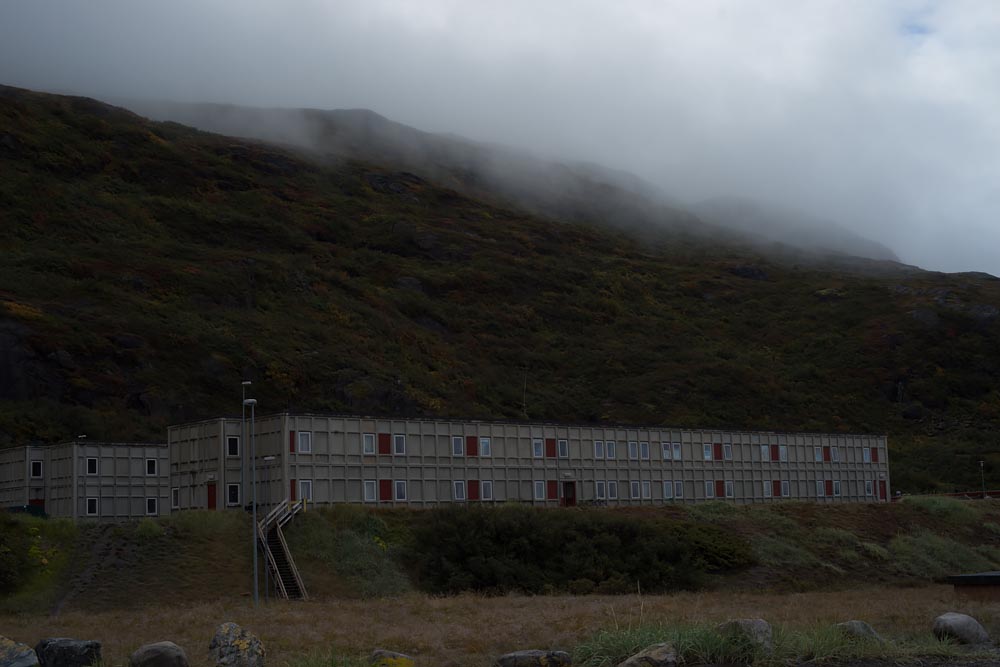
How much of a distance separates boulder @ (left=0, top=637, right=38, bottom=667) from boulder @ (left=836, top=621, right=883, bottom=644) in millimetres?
17797

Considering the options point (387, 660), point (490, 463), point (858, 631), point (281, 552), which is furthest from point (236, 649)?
point (490, 463)

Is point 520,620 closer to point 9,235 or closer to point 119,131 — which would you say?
point 9,235

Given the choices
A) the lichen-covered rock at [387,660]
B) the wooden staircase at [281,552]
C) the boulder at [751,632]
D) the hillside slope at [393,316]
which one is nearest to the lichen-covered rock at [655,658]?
the boulder at [751,632]

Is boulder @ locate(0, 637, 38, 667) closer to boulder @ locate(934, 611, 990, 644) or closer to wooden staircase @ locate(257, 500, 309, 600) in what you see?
boulder @ locate(934, 611, 990, 644)

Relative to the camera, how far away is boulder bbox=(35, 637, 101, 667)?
73.0ft

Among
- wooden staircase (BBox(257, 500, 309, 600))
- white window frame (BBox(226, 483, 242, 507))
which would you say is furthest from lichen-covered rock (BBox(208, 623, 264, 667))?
white window frame (BBox(226, 483, 242, 507))

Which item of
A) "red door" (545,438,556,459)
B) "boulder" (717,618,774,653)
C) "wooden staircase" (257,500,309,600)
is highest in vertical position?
"red door" (545,438,556,459)

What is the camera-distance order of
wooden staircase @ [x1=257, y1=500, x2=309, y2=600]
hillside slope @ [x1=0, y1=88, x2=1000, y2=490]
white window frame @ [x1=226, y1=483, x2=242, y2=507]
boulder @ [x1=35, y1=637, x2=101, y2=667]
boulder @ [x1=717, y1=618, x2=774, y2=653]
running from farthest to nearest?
hillside slope @ [x1=0, y1=88, x2=1000, y2=490] < white window frame @ [x1=226, y1=483, x2=242, y2=507] < wooden staircase @ [x1=257, y1=500, x2=309, y2=600] < boulder @ [x1=35, y1=637, x2=101, y2=667] < boulder @ [x1=717, y1=618, x2=774, y2=653]

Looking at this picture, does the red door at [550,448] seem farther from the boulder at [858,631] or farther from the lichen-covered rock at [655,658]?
the lichen-covered rock at [655,658]

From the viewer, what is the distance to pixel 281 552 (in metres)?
50.5

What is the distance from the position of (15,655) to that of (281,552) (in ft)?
92.3

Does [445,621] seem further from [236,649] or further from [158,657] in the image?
[158,657]

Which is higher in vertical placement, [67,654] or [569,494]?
[67,654]

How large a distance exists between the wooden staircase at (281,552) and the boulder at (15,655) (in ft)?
74.1
